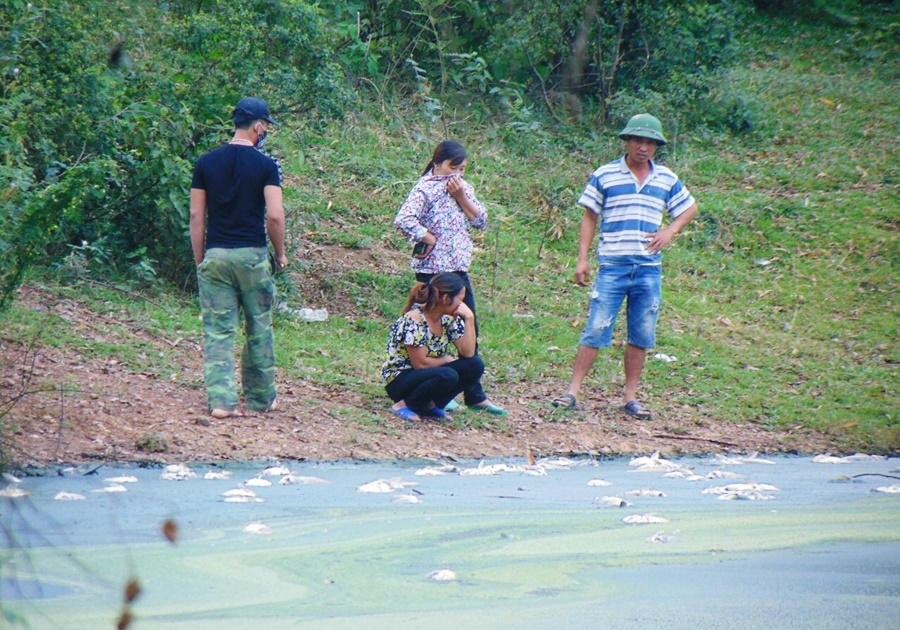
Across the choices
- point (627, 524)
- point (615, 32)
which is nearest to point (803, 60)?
point (615, 32)

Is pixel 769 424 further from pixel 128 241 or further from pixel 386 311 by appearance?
pixel 128 241

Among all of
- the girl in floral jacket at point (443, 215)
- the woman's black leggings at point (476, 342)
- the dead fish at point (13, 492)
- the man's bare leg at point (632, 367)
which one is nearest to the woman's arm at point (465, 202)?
the girl in floral jacket at point (443, 215)

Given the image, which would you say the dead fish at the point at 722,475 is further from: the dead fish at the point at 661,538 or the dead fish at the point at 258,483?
the dead fish at the point at 258,483

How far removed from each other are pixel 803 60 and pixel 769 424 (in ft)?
38.4

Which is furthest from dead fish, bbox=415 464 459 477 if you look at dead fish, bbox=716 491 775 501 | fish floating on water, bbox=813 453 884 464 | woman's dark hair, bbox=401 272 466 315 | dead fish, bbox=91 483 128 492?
fish floating on water, bbox=813 453 884 464

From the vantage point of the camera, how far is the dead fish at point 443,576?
366 centimetres

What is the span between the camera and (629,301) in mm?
7793

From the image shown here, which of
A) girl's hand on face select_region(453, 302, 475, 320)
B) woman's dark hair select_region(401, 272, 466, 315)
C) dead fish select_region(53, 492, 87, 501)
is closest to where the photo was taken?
dead fish select_region(53, 492, 87, 501)

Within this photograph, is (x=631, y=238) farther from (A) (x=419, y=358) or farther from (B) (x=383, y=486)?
(B) (x=383, y=486)

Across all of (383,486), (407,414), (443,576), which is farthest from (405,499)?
(407,414)

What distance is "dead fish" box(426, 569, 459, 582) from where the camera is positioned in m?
3.66

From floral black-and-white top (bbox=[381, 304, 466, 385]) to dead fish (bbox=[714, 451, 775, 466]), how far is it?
1817mm

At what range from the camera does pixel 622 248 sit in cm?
761

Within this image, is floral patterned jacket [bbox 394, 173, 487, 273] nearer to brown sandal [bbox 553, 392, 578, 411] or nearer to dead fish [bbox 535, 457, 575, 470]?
brown sandal [bbox 553, 392, 578, 411]
